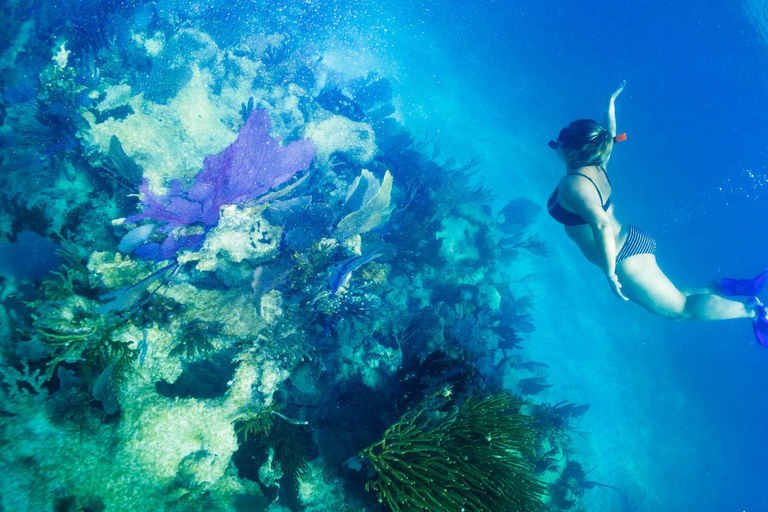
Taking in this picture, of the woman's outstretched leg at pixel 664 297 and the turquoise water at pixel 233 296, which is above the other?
the woman's outstretched leg at pixel 664 297

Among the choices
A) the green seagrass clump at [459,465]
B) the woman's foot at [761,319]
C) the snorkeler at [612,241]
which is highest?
the woman's foot at [761,319]

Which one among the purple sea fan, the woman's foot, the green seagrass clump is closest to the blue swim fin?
the woman's foot

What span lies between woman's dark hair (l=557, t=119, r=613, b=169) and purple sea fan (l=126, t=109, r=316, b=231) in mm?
3016

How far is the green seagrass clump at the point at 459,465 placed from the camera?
91.7 inches

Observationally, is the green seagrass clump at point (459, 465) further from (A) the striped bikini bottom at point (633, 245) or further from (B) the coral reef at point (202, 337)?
(A) the striped bikini bottom at point (633, 245)

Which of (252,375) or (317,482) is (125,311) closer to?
(252,375)

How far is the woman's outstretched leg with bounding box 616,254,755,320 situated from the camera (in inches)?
165

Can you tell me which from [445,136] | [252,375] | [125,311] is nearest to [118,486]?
[252,375]

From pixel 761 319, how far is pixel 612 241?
3.25 m

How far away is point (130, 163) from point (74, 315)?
191 cm

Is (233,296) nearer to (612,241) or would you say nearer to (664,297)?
(612,241)

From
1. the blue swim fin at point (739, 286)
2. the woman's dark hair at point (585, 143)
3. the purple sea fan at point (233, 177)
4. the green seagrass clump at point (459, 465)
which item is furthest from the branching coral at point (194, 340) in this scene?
the blue swim fin at point (739, 286)

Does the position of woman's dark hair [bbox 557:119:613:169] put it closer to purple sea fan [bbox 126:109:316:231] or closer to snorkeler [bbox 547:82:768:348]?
snorkeler [bbox 547:82:768:348]

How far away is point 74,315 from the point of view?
2.64m
